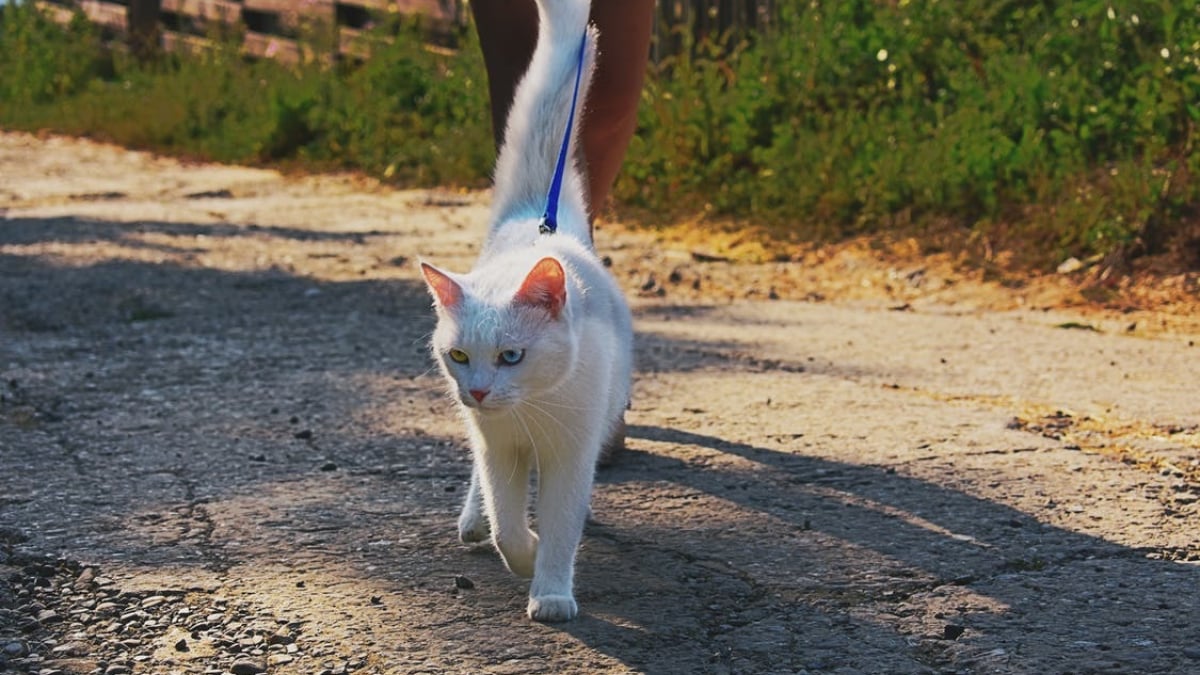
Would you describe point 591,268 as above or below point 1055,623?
above

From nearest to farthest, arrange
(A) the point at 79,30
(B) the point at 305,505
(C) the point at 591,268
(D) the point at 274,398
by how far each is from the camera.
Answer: (C) the point at 591,268
(B) the point at 305,505
(D) the point at 274,398
(A) the point at 79,30

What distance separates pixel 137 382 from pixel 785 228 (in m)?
2.98

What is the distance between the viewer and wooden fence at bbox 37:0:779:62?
7.40 meters

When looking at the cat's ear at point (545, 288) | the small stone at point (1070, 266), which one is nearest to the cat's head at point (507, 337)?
the cat's ear at point (545, 288)

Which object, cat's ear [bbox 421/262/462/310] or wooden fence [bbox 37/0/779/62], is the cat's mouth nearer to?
cat's ear [bbox 421/262/462/310]

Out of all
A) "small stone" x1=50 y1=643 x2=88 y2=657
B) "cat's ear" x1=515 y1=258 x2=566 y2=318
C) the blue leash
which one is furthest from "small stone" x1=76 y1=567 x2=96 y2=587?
the blue leash

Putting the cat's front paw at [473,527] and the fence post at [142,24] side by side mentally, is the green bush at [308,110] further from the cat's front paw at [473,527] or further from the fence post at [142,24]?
the cat's front paw at [473,527]

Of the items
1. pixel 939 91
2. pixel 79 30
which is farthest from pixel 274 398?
pixel 79 30

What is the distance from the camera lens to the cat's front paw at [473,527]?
2.85 metres

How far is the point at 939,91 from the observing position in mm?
6145

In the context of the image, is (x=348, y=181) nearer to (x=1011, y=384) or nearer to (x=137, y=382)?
(x=137, y=382)

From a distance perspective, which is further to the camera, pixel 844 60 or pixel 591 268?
pixel 844 60

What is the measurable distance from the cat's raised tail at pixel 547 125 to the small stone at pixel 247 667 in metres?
1.09

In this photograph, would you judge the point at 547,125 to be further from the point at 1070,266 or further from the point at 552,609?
the point at 1070,266
